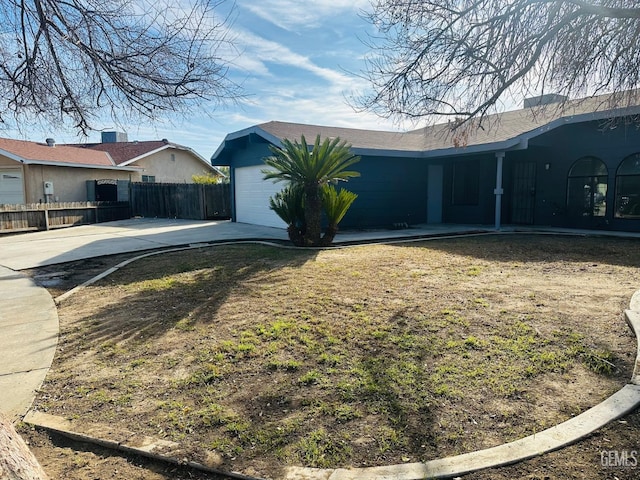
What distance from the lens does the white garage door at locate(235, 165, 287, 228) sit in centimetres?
1564

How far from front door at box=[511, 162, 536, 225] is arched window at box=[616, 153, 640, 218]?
2.76 metres

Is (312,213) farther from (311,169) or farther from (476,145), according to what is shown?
(476,145)

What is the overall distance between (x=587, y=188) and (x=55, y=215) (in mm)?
19597

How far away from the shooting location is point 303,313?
16.8 ft

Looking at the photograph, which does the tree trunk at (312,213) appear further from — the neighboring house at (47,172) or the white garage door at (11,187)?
the white garage door at (11,187)

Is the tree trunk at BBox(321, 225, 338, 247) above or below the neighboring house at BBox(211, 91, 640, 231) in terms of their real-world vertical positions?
below

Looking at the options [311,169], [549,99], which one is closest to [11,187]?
[311,169]

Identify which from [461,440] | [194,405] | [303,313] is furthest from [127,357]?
[461,440]

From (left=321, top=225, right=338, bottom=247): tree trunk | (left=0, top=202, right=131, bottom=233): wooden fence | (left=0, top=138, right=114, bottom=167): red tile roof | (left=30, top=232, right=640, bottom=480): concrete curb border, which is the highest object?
(left=0, top=138, right=114, bottom=167): red tile roof

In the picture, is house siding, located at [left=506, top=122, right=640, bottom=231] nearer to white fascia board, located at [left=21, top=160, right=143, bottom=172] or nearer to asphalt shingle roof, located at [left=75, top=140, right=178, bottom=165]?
white fascia board, located at [left=21, top=160, right=143, bottom=172]

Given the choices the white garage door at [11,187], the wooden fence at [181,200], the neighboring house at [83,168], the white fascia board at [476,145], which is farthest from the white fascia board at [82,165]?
the white fascia board at [476,145]

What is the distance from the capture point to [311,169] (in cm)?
981

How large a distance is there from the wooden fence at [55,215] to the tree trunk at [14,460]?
1659 cm

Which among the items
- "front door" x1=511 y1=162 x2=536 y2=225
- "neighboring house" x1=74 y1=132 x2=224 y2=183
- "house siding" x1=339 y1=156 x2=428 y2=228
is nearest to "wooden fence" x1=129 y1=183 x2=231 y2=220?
"neighboring house" x1=74 y1=132 x2=224 y2=183
